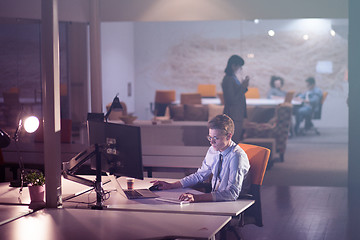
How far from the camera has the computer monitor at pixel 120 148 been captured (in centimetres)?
381

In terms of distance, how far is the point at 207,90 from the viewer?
15.5 m

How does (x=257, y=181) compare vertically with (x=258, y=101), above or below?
below

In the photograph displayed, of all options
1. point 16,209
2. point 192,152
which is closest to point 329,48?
point 192,152

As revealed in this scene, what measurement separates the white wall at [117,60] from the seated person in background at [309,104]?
14.6 ft

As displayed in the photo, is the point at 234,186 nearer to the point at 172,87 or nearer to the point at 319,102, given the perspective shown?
the point at 319,102

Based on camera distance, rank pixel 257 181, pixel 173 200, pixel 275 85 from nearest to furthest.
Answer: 1. pixel 173 200
2. pixel 257 181
3. pixel 275 85

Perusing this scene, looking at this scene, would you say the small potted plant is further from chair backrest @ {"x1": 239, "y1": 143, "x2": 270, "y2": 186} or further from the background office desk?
chair backrest @ {"x1": 239, "y1": 143, "x2": 270, "y2": 186}

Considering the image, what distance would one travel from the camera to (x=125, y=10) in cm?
904

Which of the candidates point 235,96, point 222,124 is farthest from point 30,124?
point 235,96

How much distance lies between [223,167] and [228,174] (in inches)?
2.8

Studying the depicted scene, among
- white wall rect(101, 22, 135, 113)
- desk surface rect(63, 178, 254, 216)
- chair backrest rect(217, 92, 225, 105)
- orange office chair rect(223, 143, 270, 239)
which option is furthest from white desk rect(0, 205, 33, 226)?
chair backrest rect(217, 92, 225, 105)

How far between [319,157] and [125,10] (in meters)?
4.69

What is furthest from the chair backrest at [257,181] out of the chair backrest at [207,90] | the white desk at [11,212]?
the chair backrest at [207,90]

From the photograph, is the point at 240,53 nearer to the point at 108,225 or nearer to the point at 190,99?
the point at 190,99
